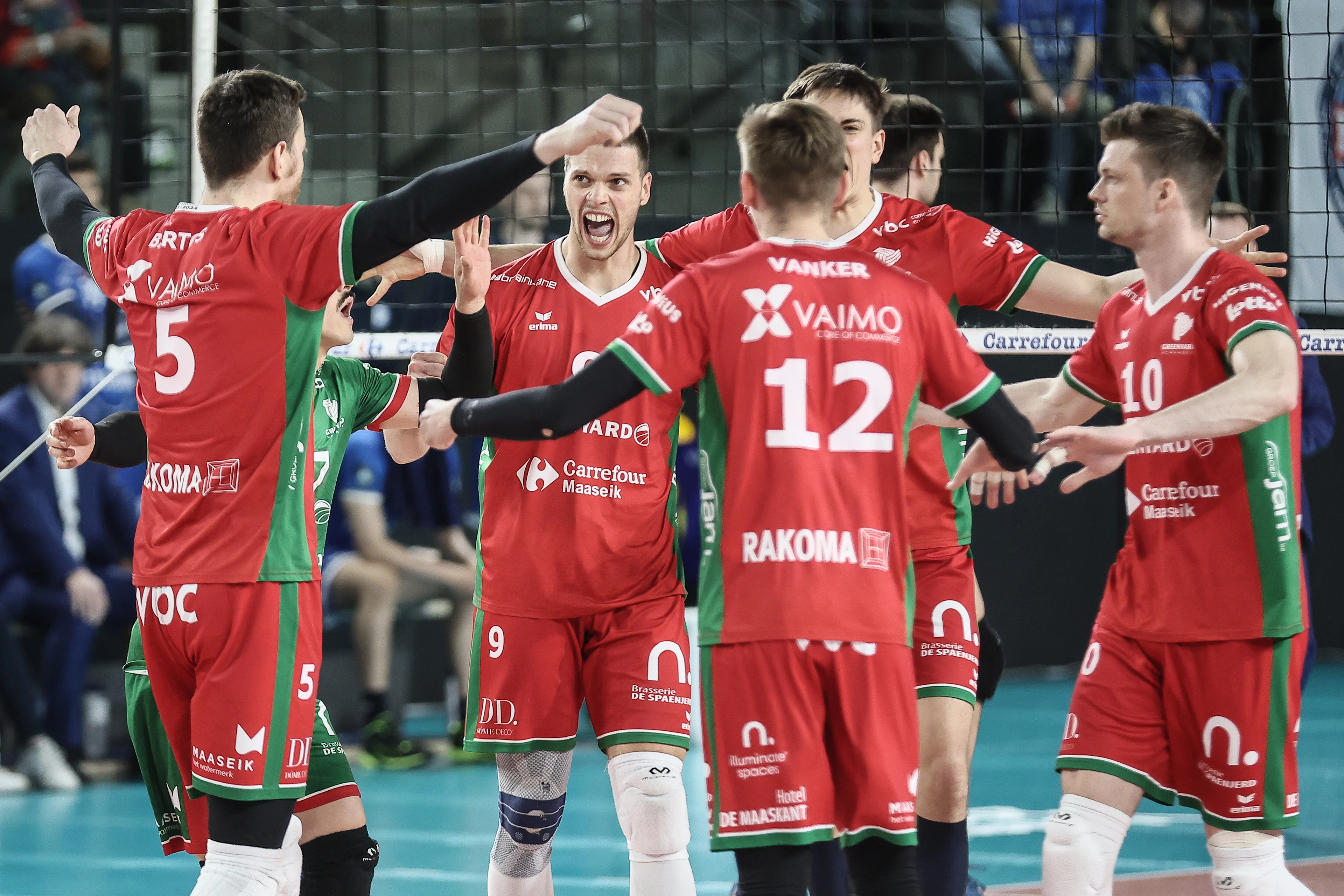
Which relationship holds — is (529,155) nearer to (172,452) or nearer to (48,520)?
(172,452)

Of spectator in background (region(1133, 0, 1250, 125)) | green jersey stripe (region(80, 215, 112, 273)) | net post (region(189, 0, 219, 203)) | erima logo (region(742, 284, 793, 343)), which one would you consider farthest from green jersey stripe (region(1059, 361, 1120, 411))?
spectator in background (region(1133, 0, 1250, 125))

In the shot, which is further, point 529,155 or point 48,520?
point 48,520

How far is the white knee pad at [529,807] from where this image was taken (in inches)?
169

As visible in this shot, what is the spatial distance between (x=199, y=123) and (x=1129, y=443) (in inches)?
92.8

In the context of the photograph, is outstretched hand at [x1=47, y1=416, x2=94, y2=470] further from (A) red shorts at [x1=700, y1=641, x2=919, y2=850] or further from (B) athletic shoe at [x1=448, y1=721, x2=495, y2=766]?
(B) athletic shoe at [x1=448, y1=721, x2=495, y2=766]

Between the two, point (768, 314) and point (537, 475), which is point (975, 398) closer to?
point (768, 314)

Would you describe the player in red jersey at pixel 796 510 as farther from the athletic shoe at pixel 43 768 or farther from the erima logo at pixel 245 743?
the athletic shoe at pixel 43 768

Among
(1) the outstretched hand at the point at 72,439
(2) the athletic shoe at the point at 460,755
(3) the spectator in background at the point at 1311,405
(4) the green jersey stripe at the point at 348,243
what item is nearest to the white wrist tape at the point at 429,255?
(4) the green jersey stripe at the point at 348,243

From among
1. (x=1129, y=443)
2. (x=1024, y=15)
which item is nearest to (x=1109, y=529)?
(x=1024, y=15)

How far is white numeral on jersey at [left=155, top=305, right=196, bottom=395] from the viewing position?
3.65m

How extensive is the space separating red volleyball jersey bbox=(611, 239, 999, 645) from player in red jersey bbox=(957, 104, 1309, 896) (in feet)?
1.85

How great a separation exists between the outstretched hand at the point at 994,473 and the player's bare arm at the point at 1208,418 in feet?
0.21

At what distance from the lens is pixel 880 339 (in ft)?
10.8

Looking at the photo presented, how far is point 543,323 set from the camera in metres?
4.40
